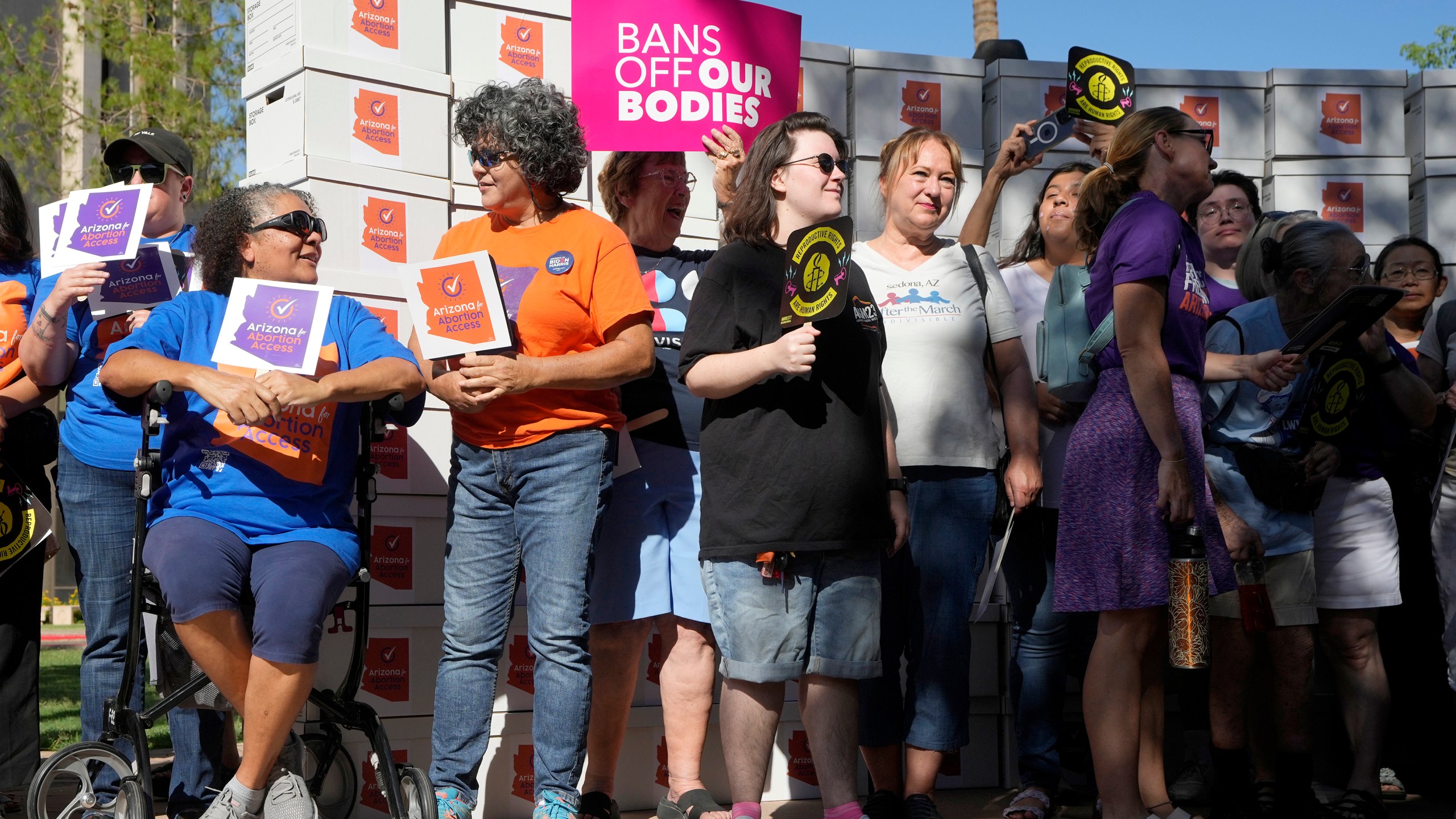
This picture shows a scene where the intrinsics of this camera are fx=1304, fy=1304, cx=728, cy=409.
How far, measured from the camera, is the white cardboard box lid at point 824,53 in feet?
16.9

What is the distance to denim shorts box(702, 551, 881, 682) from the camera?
2.96m

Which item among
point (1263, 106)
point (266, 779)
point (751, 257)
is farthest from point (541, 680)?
point (1263, 106)

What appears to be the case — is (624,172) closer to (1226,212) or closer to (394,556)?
(394,556)

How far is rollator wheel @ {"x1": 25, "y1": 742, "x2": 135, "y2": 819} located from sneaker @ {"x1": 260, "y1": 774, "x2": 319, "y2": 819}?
317mm

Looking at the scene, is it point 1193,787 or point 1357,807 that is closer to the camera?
point 1357,807

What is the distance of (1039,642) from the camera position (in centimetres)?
404

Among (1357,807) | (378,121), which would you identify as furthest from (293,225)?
(1357,807)

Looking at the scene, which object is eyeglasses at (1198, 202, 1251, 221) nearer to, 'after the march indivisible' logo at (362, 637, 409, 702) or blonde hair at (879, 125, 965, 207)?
blonde hair at (879, 125, 965, 207)

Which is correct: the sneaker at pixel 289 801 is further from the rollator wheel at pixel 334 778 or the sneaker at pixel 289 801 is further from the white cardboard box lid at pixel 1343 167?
the white cardboard box lid at pixel 1343 167

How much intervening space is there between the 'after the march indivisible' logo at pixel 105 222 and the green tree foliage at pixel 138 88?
9.67m

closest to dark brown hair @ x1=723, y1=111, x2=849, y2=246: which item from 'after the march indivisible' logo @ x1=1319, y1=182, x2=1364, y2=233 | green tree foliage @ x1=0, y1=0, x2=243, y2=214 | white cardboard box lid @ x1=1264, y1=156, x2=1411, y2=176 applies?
white cardboard box lid @ x1=1264, y1=156, x2=1411, y2=176

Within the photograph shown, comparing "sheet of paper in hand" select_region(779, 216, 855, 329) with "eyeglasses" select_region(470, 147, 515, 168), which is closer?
"sheet of paper in hand" select_region(779, 216, 855, 329)

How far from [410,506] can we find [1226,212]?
302 cm

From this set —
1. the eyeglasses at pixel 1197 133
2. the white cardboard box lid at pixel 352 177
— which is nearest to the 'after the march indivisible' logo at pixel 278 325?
the white cardboard box lid at pixel 352 177
